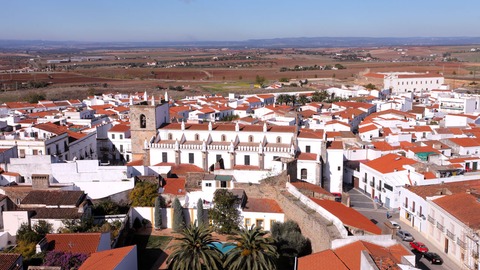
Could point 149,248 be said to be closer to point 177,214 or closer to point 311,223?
point 177,214

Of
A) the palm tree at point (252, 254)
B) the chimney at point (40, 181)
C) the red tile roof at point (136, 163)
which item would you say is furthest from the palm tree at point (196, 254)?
the red tile roof at point (136, 163)

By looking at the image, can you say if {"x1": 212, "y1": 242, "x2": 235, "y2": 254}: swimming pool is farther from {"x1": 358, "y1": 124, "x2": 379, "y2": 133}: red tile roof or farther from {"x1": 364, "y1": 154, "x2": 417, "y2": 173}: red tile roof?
{"x1": 358, "y1": 124, "x2": 379, "y2": 133}: red tile roof

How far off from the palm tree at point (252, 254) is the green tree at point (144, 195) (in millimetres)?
9439

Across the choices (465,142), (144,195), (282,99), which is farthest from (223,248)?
(282,99)

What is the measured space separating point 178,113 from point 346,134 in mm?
21205

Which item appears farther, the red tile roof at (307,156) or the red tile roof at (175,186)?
the red tile roof at (307,156)

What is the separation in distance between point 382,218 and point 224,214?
1133cm

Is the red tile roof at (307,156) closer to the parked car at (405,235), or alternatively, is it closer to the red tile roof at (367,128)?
the parked car at (405,235)

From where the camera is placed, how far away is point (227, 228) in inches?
1072

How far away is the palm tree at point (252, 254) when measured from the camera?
1992 centimetres

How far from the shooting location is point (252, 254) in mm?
20172

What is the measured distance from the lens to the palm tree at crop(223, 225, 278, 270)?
1992cm

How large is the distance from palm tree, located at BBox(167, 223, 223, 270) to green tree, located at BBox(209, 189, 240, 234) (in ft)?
18.6

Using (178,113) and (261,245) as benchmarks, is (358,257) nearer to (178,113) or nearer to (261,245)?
(261,245)
